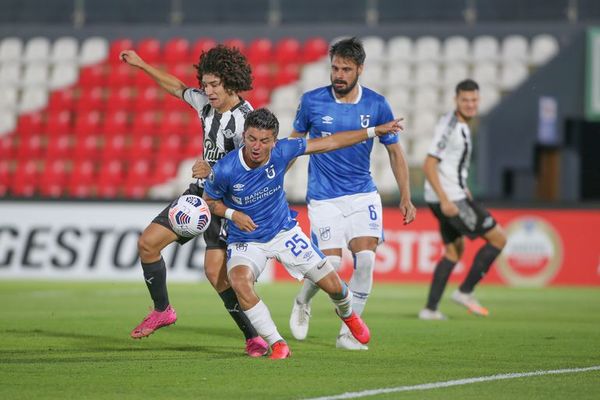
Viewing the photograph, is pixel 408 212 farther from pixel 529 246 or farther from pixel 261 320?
pixel 529 246

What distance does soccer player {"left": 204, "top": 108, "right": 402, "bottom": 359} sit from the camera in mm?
8062

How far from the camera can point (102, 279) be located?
1803 cm

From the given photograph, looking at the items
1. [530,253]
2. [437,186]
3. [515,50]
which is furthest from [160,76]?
[515,50]

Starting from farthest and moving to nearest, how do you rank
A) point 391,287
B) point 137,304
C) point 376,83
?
point 376,83, point 391,287, point 137,304

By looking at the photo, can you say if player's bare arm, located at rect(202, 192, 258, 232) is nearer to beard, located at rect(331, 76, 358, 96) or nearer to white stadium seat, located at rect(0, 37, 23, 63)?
beard, located at rect(331, 76, 358, 96)

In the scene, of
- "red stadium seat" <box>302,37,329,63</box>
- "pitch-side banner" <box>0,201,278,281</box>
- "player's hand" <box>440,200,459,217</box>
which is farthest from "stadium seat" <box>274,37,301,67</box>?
"player's hand" <box>440,200,459,217</box>

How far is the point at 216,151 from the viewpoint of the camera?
8.59 meters

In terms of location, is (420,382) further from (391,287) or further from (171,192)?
(171,192)

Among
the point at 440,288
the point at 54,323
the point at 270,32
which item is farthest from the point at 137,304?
the point at 270,32

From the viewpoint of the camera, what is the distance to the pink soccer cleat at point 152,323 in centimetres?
873

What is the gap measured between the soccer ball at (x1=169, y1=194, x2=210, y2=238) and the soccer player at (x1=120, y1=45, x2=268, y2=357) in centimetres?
22

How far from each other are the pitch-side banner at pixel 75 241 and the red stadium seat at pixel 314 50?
7173 mm

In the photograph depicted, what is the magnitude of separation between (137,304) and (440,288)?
3723mm

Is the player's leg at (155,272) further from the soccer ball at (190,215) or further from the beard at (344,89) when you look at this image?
the beard at (344,89)
